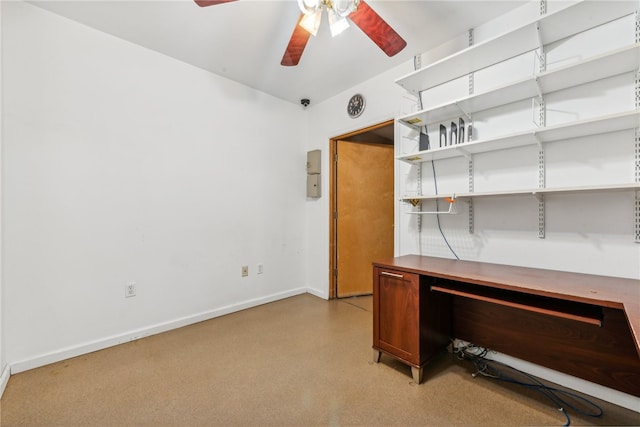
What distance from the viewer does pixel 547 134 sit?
1682mm

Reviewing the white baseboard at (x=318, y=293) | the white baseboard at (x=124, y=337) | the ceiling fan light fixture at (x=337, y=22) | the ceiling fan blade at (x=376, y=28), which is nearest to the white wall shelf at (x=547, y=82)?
the ceiling fan blade at (x=376, y=28)

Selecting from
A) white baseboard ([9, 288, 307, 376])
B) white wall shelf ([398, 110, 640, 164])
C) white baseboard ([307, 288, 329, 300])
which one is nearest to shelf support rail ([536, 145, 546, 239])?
white wall shelf ([398, 110, 640, 164])

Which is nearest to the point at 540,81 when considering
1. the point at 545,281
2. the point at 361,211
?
the point at 545,281

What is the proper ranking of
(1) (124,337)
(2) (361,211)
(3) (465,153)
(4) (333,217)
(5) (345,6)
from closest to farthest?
(5) (345,6), (3) (465,153), (1) (124,337), (4) (333,217), (2) (361,211)

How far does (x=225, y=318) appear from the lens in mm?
2885

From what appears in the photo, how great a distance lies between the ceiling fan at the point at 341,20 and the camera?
1521mm

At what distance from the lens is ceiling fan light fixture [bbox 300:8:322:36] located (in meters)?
1.60

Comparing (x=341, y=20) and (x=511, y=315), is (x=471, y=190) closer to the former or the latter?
(x=511, y=315)

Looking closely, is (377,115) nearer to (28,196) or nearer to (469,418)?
(469,418)

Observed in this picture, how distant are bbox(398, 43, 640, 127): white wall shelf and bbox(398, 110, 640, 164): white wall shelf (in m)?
0.31

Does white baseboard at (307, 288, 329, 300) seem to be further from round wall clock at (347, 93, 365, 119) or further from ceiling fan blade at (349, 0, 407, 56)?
ceiling fan blade at (349, 0, 407, 56)

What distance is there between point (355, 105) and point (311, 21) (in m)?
1.58

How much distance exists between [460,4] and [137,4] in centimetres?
228

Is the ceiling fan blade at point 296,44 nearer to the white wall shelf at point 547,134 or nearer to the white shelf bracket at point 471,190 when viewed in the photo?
the white wall shelf at point 547,134
